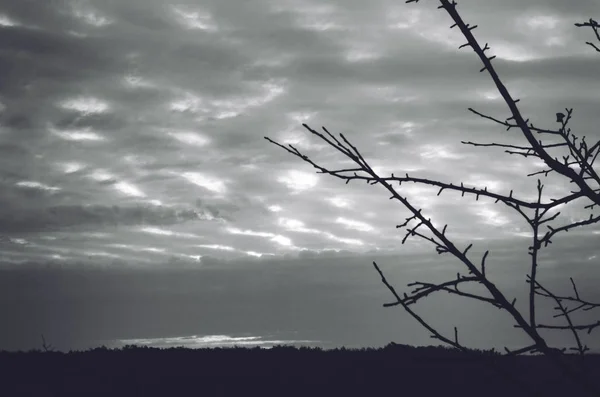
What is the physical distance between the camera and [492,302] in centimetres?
237

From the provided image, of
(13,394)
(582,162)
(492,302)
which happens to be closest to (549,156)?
(582,162)

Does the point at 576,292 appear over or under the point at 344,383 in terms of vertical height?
over

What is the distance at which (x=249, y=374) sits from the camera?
18.6m

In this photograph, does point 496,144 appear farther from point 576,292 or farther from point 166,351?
point 166,351

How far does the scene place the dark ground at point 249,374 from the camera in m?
16.8

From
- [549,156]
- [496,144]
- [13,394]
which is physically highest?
[496,144]

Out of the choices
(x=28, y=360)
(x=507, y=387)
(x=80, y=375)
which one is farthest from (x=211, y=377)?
(x=507, y=387)

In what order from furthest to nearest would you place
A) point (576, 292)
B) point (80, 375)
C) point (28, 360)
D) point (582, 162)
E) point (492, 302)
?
point (28, 360), point (80, 375), point (576, 292), point (582, 162), point (492, 302)

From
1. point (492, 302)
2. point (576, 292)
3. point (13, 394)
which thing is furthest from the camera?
point (13, 394)

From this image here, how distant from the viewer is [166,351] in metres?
21.0

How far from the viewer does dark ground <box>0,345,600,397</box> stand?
1677 cm

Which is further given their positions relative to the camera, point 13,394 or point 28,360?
point 28,360

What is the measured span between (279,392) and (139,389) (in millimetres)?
3899

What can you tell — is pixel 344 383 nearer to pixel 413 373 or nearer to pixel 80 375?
pixel 413 373
